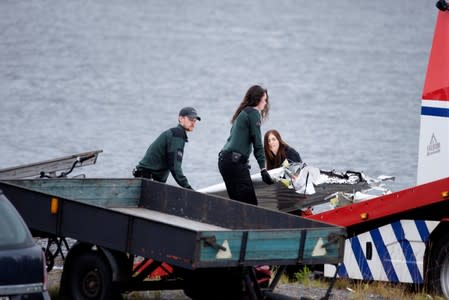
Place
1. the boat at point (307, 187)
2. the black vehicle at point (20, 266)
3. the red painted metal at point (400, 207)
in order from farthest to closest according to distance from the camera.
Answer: the boat at point (307, 187)
the red painted metal at point (400, 207)
the black vehicle at point (20, 266)

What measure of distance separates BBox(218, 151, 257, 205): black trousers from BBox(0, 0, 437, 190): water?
22902 millimetres

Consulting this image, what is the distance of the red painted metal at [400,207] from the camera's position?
41.2ft

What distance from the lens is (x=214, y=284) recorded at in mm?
11062

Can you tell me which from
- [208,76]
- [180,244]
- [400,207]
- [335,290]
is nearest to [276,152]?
[335,290]

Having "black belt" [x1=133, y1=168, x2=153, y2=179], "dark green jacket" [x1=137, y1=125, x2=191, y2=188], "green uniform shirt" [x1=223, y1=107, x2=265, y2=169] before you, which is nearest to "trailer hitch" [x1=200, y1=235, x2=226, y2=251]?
"green uniform shirt" [x1=223, y1=107, x2=265, y2=169]

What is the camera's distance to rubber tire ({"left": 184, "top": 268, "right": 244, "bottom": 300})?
1094cm

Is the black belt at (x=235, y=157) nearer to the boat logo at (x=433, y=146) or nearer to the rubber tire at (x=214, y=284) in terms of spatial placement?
the boat logo at (x=433, y=146)

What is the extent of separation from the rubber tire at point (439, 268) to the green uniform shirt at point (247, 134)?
1.96 m

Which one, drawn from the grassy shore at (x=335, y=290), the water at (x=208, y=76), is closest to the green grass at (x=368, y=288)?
the grassy shore at (x=335, y=290)

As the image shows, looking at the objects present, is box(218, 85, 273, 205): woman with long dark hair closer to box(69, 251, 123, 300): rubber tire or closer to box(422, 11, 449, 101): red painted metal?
box(422, 11, 449, 101): red painted metal

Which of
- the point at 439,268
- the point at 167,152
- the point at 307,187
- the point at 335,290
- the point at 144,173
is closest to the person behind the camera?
the point at 439,268

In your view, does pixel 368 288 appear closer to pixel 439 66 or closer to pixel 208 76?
pixel 439 66

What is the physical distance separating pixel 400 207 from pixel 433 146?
4.07ft

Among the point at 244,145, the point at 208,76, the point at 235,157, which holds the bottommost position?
the point at 208,76
